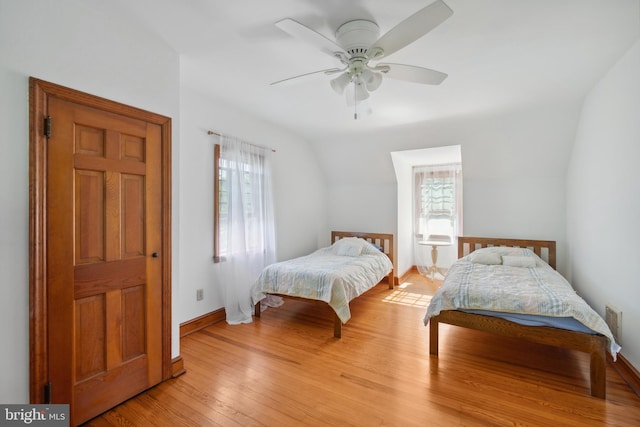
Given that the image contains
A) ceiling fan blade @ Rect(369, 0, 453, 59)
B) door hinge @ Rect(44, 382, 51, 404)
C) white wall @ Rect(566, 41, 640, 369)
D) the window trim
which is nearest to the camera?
ceiling fan blade @ Rect(369, 0, 453, 59)

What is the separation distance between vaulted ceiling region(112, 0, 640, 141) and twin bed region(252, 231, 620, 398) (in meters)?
1.84

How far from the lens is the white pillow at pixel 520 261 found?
11.3 ft

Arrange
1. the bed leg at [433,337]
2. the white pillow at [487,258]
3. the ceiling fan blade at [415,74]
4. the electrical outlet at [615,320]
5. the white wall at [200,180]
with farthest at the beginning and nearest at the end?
1. the white pillow at [487,258]
2. the white wall at [200,180]
3. the bed leg at [433,337]
4. the electrical outlet at [615,320]
5. the ceiling fan blade at [415,74]

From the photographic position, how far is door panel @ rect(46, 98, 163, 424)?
5.31 feet

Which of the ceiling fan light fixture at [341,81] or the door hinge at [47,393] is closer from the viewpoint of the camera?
the door hinge at [47,393]

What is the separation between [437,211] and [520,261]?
2036mm

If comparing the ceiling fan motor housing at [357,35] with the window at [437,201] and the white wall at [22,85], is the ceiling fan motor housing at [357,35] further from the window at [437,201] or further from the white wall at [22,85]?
the window at [437,201]

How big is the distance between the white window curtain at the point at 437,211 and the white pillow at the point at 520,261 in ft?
5.03

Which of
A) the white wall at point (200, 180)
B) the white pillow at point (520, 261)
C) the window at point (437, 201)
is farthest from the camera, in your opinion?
the window at point (437, 201)

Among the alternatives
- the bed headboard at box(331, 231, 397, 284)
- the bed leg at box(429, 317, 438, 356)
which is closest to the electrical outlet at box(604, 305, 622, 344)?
the bed leg at box(429, 317, 438, 356)

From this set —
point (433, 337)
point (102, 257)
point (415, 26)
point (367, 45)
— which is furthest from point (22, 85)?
point (433, 337)

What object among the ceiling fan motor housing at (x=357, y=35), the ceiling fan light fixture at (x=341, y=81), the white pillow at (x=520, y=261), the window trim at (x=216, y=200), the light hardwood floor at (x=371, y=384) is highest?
the ceiling fan motor housing at (x=357, y=35)

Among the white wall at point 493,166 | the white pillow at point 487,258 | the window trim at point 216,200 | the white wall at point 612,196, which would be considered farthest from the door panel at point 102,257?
the white pillow at point 487,258

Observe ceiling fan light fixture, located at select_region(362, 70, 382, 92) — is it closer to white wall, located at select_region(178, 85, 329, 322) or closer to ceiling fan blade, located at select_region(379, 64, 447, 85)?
ceiling fan blade, located at select_region(379, 64, 447, 85)
